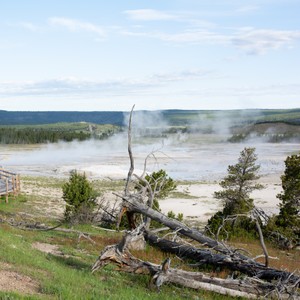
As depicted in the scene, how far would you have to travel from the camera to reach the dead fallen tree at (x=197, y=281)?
947 cm

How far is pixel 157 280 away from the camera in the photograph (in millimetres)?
9398

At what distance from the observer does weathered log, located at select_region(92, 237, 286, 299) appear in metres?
9.50

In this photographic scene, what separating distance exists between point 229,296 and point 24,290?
415cm

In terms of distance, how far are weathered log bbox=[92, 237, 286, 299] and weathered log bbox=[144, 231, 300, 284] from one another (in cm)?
47

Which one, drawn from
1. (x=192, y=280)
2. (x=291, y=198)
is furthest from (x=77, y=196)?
(x=192, y=280)

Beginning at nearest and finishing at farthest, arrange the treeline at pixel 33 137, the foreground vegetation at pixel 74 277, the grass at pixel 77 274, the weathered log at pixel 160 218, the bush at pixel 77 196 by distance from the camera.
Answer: the foreground vegetation at pixel 74 277 → the grass at pixel 77 274 → the weathered log at pixel 160 218 → the bush at pixel 77 196 → the treeline at pixel 33 137

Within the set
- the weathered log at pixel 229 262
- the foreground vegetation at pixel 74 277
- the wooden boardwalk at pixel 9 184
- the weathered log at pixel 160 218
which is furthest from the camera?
the wooden boardwalk at pixel 9 184

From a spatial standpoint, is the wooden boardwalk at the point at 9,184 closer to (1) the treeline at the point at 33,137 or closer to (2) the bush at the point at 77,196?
(2) the bush at the point at 77,196

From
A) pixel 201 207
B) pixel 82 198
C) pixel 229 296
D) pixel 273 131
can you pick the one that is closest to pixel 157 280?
pixel 229 296

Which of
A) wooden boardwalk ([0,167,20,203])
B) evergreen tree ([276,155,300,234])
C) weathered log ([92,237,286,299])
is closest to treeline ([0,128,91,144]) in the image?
wooden boardwalk ([0,167,20,203])

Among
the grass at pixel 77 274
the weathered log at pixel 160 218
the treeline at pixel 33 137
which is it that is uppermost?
the weathered log at pixel 160 218

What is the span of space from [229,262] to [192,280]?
1.66 m

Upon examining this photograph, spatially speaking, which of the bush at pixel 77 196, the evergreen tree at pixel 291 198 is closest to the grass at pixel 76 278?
the bush at pixel 77 196

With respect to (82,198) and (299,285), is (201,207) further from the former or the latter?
(299,285)
